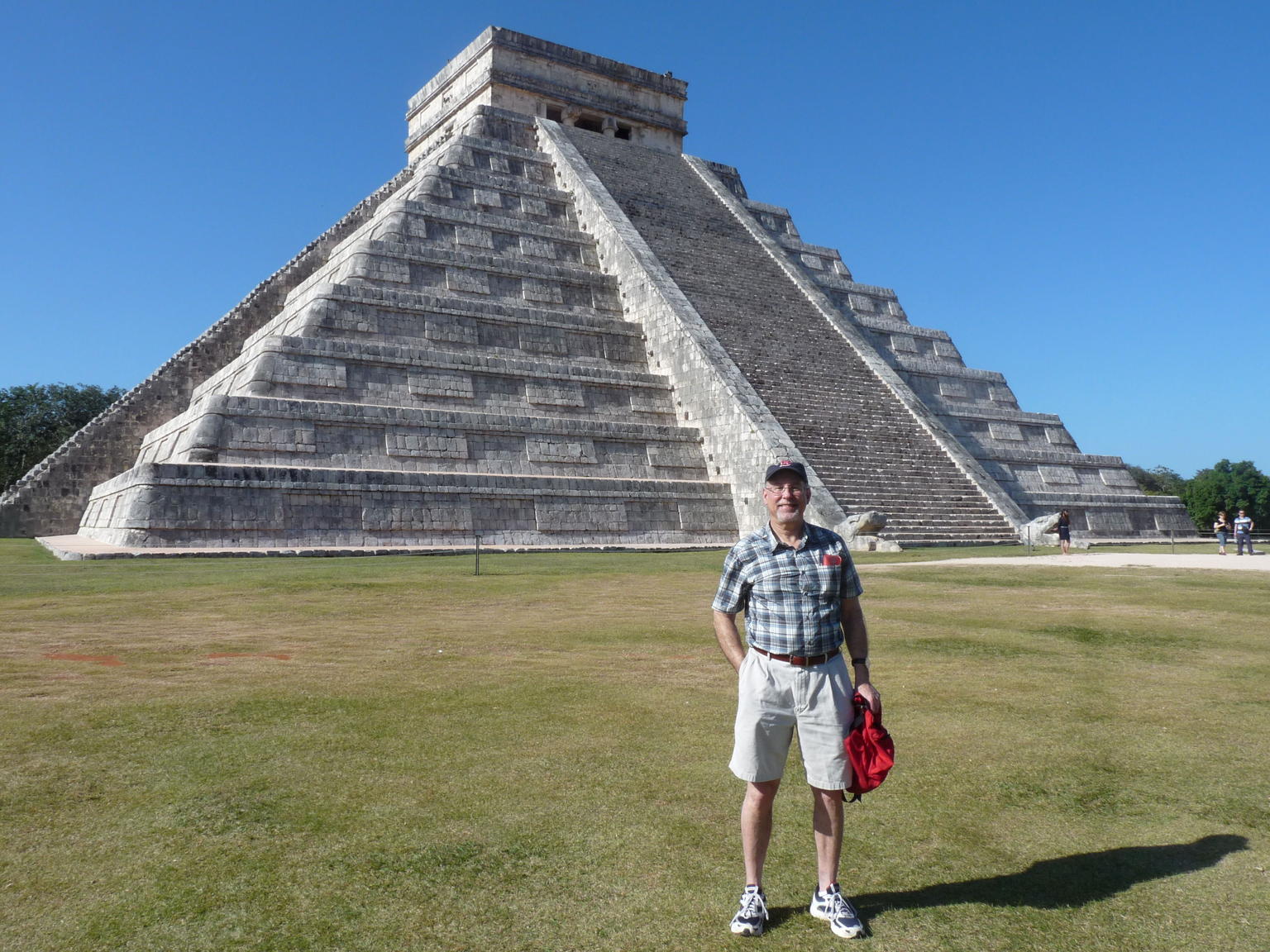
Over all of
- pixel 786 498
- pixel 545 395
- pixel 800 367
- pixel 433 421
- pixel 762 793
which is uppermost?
pixel 800 367

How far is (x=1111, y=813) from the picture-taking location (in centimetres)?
431

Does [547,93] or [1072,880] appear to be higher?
[547,93]

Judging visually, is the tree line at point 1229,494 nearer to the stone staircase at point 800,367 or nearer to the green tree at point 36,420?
the stone staircase at point 800,367

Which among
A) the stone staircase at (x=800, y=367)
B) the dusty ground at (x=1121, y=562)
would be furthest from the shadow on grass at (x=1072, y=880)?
the stone staircase at (x=800, y=367)

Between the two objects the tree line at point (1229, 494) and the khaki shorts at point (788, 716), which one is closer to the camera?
the khaki shorts at point (788, 716)

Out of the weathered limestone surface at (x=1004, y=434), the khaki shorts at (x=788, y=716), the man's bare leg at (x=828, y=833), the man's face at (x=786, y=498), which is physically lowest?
the man's bare leg at (x=828, y=833)

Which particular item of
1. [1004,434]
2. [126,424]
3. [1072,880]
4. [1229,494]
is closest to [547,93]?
[126,424]

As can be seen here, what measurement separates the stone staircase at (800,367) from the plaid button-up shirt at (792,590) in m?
17.1

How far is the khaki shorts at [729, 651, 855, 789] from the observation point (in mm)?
3555

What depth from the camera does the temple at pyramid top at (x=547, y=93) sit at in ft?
106

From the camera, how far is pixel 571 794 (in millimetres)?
4457

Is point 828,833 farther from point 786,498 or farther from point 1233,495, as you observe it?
point 1233,495

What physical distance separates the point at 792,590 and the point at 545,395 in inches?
A: 742

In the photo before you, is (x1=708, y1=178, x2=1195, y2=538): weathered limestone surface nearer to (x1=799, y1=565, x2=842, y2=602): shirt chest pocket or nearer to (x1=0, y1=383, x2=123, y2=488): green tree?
(x1=799, y1=565, x2=842, y2=602): shirt chest pocket
